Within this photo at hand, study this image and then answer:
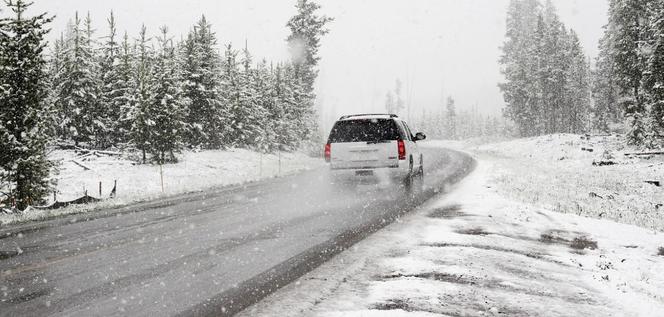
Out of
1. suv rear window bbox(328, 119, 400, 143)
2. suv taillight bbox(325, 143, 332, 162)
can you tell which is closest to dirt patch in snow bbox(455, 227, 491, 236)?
suv rear window bbox(328, 119, 400, 143)

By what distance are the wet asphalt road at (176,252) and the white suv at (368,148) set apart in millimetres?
1114

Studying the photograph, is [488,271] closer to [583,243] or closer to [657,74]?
[583,243]

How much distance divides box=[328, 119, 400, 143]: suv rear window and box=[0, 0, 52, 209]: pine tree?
33.0ft

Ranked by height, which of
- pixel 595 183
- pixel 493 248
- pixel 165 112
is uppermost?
pixel 165 112

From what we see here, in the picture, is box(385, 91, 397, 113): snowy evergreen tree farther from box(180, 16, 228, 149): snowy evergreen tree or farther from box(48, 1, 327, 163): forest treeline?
box(180, 16, 228, 149): snowy evergreen tree

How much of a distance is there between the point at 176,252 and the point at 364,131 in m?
7.62

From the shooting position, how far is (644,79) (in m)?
28.4

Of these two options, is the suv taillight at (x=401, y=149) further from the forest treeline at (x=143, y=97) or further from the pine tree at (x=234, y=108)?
the pine tree at (x=234, y=108)

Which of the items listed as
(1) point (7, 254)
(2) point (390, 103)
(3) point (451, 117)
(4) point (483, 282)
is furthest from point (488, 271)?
(2) point (390, 103)

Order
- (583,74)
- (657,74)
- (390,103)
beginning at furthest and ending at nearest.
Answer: (390,103) → (583,74) → (657,74)

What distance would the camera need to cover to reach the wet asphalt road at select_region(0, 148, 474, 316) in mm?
4711

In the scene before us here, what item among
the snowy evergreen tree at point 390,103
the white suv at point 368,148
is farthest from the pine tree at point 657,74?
the snowy evergreen tree at point 390,103

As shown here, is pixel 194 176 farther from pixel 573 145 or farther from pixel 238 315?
pixel 573 145

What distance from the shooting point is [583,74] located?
69.1 metres
